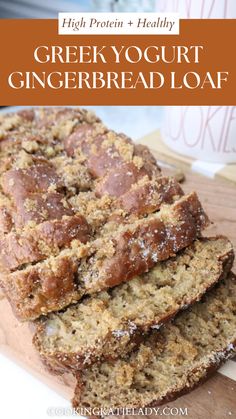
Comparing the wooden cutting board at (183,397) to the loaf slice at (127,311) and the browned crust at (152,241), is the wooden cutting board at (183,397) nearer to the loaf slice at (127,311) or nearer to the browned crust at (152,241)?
the loaf slice at (127,311)

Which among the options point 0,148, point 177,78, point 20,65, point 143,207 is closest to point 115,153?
point 143,207

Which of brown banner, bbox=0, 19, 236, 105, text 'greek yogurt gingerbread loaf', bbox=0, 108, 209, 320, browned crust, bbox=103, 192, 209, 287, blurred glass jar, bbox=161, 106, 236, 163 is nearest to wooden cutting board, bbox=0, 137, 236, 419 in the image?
text 'greek yogurt gingerbread loaf', bbox=0, 108, 209, 320

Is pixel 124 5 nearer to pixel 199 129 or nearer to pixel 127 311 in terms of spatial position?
pixel 199 129

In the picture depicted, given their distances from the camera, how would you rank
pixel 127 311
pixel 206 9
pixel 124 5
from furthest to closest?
pixel 124 5 → pixel 206 9 → pixel 127 311

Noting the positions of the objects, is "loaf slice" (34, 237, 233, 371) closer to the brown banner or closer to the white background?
the white background

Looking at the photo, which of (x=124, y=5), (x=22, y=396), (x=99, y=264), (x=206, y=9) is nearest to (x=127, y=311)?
(x=99, y=264)
